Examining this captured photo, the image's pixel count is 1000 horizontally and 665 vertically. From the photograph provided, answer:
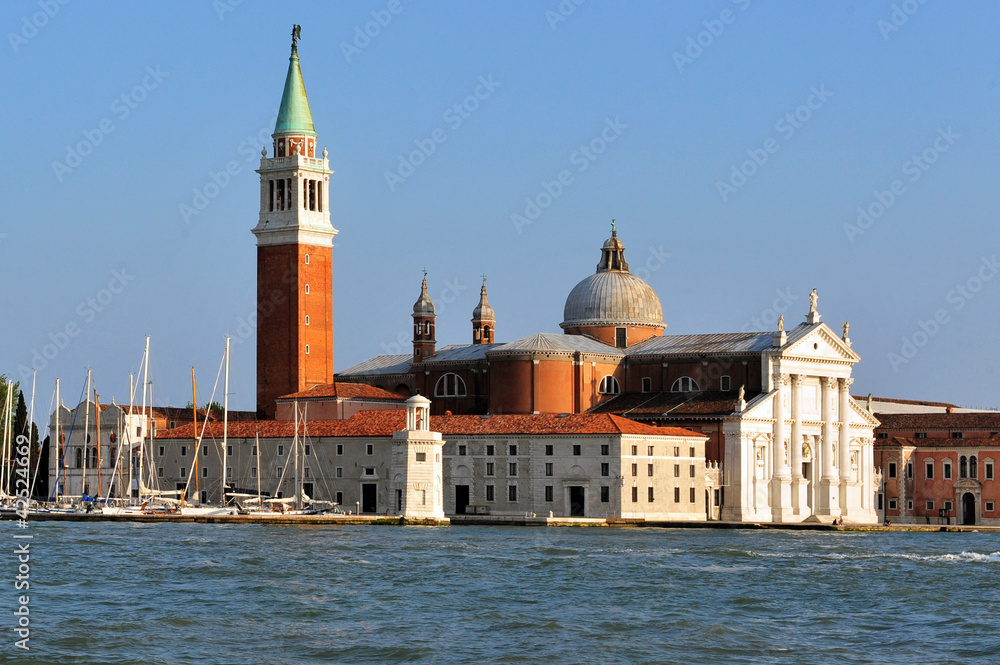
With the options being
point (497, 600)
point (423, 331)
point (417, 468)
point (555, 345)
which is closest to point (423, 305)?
point (423, 331)

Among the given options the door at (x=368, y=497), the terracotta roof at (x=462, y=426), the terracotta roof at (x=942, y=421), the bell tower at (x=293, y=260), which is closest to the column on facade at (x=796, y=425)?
the terracotta roof at (x=462, y=426)

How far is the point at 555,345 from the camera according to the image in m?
70.1

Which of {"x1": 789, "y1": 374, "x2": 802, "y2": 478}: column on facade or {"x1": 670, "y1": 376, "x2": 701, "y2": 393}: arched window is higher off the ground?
{"x1": 670, "y1": 376, "x2": 701, "y2": 393}: arched window

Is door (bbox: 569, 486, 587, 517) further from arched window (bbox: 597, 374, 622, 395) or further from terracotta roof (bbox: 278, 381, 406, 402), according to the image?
terracotta roof (bbox: 278, 381, 406, 402)

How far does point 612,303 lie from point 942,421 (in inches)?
542

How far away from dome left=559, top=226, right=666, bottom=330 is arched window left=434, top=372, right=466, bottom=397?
500 cm

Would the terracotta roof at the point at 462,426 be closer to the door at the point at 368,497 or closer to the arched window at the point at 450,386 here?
the door at the point at 368,497

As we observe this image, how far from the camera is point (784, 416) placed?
67562 mm

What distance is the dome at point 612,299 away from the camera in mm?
74562

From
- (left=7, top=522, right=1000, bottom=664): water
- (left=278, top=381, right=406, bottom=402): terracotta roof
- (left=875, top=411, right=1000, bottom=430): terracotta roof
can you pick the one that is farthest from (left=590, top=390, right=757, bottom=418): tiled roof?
(left=7, top=522, right=1000, bottom=664): water

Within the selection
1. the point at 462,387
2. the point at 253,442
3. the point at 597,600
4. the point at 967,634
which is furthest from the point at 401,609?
the point at 462,387

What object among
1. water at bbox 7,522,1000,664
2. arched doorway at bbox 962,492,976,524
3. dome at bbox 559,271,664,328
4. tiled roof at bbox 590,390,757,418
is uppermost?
dome at bbox 559,271,664,328

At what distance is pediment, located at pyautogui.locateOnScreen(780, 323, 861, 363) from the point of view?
6743cm

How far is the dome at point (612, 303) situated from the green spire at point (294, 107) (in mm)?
12590
